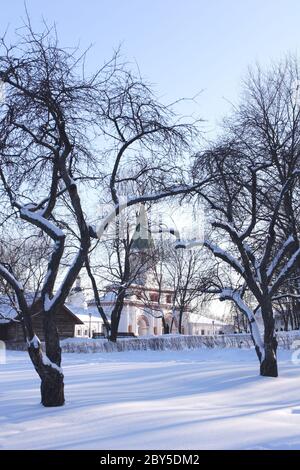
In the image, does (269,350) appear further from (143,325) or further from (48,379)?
(143,325)

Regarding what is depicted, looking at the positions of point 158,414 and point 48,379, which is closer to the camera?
point 158,414

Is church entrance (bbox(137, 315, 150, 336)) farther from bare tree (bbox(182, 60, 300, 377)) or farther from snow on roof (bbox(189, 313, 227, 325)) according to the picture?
bare tree (bbox(182, 60, 300, 377))

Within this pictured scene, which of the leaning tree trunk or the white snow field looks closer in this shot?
the white snow field

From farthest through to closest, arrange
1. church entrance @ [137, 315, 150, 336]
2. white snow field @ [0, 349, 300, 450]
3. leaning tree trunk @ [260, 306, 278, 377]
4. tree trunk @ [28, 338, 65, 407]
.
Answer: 1. church entrance @ [137, 315, 150, 336]
2. leaning tree trunk @ [260, 306, 278, 377]
3. tree trunk @ [28, 338, 65, 407]
4. white snow field @ [0, 349, 300, 450]

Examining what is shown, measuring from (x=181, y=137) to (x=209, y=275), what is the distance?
27.9 feet

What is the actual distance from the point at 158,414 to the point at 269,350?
7914 millimetres

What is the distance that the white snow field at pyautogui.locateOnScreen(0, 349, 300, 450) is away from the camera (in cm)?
629

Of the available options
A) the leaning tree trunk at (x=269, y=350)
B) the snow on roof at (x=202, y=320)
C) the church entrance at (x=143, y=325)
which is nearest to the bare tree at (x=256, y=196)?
the leaning tree trunk at (x=269, y=350)

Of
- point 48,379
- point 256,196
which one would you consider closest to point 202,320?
point 256,196

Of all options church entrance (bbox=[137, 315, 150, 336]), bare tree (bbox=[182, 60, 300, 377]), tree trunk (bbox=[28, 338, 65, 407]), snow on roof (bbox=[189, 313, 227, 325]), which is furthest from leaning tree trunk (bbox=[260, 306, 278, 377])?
snow on roof (bbox=[189, 313, 227, 325])

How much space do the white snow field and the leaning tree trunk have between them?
36 cm

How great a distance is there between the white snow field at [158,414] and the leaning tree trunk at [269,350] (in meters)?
0.36

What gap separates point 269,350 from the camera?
15094 mm

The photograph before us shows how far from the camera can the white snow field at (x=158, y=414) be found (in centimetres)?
629
